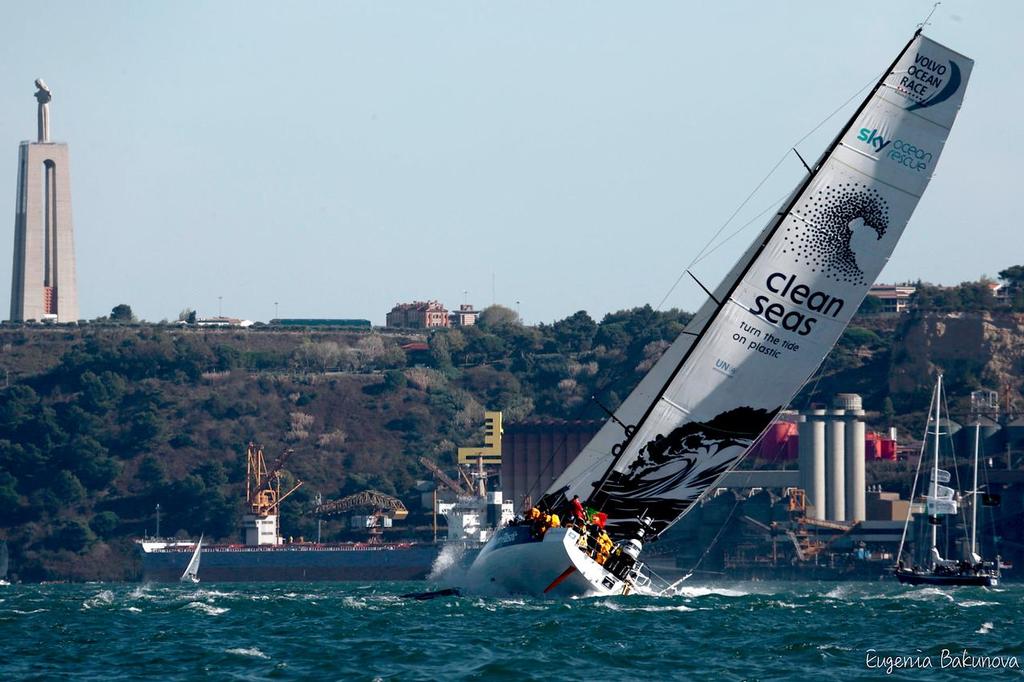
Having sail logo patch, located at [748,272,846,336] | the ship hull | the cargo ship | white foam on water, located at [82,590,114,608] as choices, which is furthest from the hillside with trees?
sail logo patch, located at [748,272,846,336]

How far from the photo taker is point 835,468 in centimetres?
12194

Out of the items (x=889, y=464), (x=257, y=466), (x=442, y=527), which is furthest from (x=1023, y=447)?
(x=257, y=466)

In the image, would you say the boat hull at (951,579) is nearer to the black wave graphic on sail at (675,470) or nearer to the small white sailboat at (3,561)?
the black wave graphic on sail at (675,470)

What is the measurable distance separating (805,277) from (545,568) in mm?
8118

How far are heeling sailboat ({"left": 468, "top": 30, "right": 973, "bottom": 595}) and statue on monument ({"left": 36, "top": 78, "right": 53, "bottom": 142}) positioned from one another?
453ft

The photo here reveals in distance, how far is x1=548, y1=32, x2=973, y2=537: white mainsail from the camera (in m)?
36.8

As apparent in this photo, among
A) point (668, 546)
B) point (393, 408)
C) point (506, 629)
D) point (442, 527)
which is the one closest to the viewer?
point (506, 629)

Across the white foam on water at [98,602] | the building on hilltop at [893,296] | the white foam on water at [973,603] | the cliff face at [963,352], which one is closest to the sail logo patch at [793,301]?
the white foam on water at [973,603]

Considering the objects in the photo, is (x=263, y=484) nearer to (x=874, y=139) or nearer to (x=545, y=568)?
(x=545, y=568)

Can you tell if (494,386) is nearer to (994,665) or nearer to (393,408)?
(393,408)

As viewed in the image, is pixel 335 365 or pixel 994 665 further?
pixel 335 365

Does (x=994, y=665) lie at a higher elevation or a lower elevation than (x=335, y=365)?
lower

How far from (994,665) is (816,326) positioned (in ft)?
35.2

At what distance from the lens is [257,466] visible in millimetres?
133250
